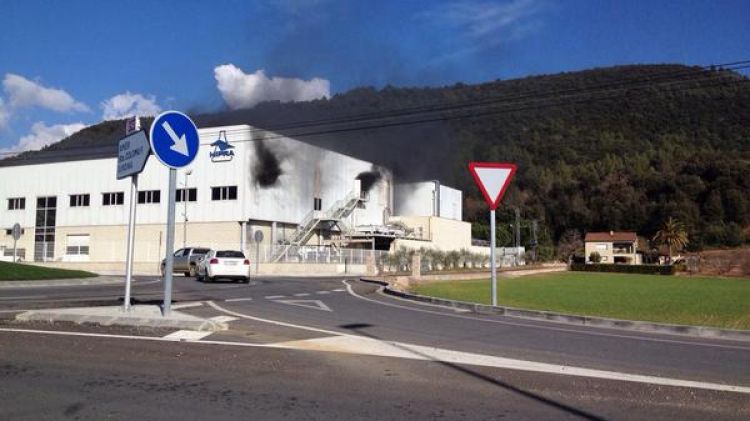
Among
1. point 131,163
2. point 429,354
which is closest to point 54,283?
point 131,163

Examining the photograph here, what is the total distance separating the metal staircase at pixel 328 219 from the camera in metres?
56.5

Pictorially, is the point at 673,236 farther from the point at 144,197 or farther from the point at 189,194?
the point at 144,197

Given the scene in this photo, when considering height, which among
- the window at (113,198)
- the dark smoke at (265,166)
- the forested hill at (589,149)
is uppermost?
the forested hill at (589,149)

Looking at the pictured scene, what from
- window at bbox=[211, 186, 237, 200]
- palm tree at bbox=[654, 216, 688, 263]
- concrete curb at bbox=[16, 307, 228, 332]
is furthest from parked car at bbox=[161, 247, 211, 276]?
palm tree at bbox=[654, 216, 688, 263]

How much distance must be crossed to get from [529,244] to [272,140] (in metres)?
60.9

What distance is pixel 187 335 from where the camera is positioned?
946 cm

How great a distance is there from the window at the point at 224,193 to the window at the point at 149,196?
5.50 meters

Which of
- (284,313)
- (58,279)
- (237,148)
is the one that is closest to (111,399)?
(284,313)

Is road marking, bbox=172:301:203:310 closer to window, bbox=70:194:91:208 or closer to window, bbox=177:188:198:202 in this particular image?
window, bbox=177:188:198:202

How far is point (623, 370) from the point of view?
769cm

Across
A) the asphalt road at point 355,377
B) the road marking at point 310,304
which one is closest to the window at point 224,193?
the road marking at point 310,304

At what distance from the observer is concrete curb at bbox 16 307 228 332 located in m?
10.1

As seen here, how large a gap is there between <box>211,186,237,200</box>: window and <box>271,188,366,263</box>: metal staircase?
5.80 metres

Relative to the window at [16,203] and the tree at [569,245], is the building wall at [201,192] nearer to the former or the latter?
the window at [16,203]
